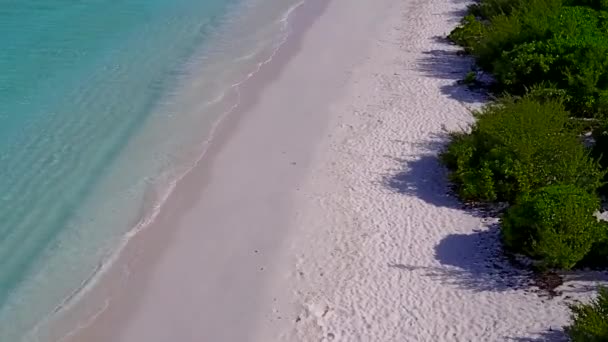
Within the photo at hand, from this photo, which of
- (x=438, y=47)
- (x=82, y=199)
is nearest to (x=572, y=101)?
(x=438, y=47)

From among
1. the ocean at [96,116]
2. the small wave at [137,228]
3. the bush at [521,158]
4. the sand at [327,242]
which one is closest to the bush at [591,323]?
Result: the sand at [327,242]

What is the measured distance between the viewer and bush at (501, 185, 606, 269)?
1143cm

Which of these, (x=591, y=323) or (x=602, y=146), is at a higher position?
(x=591, y=323)

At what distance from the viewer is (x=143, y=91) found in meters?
19.4

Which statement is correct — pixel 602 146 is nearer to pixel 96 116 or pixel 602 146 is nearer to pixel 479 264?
pixel 479 264

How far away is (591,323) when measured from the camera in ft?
30.8

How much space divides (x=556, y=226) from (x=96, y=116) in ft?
36.2

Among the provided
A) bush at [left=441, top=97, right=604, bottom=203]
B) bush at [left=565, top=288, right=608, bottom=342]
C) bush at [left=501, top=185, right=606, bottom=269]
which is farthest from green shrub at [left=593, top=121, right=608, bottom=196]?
bush at [left=565, top=288, right=608, bottom=342]

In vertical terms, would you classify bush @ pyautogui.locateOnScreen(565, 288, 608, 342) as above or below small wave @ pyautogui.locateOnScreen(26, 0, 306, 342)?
above

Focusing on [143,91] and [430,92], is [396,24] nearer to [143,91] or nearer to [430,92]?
[430,92]

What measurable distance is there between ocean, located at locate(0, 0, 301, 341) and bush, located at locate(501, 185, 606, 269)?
659 centimetres

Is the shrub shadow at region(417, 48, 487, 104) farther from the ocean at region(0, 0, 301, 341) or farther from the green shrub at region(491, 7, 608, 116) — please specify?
the ocean at region(0, 0, 301, 341)

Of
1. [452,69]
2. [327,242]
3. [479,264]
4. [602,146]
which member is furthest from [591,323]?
[452,69]

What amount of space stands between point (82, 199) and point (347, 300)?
609 centimetres
